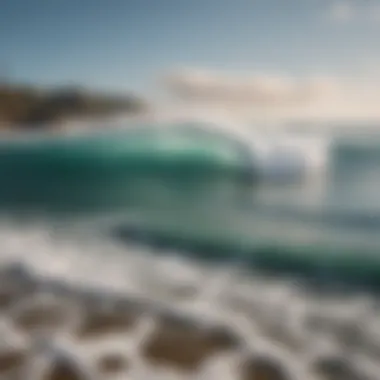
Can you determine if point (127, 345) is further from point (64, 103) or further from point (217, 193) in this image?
point (64, 103)

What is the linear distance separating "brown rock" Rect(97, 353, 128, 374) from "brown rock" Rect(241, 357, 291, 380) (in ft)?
1.10

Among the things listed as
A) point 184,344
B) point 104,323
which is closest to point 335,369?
point 184,344

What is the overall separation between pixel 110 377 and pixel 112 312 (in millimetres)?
271

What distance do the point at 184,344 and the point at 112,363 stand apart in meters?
0.22

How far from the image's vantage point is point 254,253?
1.60 m

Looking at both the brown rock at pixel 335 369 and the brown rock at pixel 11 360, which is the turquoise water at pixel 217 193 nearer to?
the brown rock at pixel 335 369

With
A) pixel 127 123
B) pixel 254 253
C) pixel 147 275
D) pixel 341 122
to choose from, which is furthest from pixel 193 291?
pixel 341 122

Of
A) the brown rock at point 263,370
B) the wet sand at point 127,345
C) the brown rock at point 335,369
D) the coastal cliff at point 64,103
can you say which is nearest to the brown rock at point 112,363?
the wet sand at point 127,345

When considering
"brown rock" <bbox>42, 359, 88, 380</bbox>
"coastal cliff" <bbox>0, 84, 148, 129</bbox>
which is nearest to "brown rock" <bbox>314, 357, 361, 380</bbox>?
"brown rock" <bbox>42, 359, 88, 380</bbox>

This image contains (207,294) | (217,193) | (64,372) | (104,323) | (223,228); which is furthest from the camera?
(217,193)

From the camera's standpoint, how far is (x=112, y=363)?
45.8 inches

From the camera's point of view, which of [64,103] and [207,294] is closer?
[207,294]

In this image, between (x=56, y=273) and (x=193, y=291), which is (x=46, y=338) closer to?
(x=56, y=273)

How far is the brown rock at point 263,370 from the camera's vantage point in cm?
113
